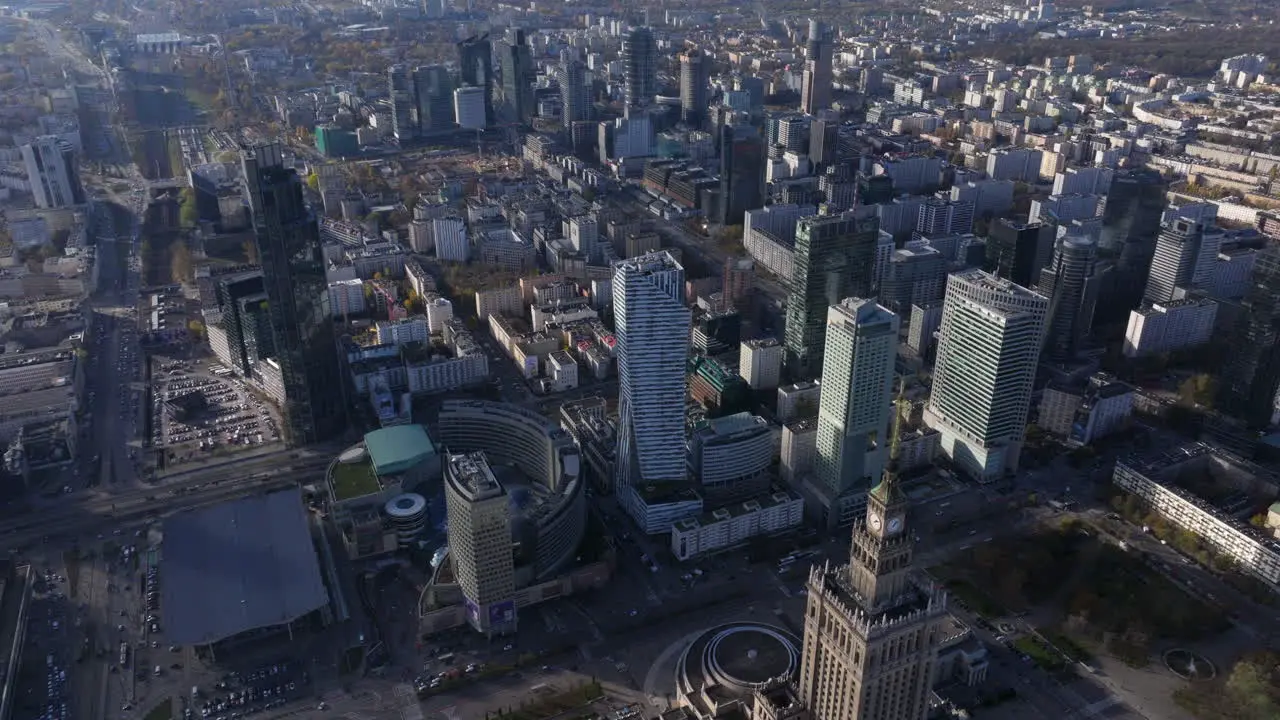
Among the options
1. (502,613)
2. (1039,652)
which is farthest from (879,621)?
(502,613)

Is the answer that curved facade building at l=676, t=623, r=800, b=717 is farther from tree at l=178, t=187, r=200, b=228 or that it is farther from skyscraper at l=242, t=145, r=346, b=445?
tree at l=178, t=187, r=200, b=228

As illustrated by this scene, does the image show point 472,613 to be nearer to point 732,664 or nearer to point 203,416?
point 732,664

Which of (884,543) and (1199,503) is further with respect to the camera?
(1199,503)

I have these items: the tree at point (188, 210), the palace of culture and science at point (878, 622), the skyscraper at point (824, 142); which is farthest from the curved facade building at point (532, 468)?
the skyscraper at point (824, 142)

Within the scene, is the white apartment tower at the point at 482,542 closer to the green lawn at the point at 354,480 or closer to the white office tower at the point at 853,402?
the green lawn at the point at 354,480

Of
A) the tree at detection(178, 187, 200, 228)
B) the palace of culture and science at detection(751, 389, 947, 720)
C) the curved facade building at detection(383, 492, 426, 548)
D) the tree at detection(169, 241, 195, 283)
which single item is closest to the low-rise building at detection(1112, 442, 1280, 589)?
the palace of culture and science at detection(751, 389, 947, 720)

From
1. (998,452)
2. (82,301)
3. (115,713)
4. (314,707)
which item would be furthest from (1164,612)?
(82,301)
